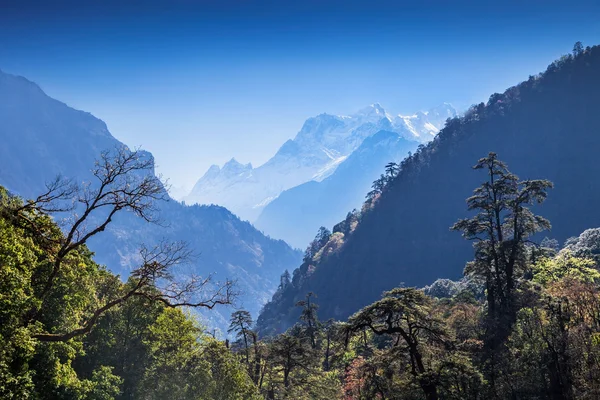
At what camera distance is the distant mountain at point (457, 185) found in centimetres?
14350

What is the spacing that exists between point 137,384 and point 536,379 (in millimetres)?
25180

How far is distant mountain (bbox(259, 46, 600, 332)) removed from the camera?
5650 inches

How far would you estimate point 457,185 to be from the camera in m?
166

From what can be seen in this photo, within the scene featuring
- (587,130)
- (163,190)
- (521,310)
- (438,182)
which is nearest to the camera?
(163,190)

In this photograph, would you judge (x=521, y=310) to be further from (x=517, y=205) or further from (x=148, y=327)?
(x=148, y=327)

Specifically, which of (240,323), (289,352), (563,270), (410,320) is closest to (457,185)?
(240,323)

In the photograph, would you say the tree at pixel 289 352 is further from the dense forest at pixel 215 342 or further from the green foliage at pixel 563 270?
the green foliage at pixel 563 270

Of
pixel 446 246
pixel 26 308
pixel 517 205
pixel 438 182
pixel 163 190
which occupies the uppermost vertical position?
pixel 438 182

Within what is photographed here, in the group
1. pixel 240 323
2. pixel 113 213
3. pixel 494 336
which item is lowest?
pixel 494 336

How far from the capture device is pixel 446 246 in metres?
154

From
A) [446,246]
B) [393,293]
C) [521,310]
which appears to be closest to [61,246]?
[393,293]

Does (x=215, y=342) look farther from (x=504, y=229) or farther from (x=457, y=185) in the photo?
(x=457, y=185)

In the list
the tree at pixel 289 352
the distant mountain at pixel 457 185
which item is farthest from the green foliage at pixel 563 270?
the distant mountain at pixel 457 185

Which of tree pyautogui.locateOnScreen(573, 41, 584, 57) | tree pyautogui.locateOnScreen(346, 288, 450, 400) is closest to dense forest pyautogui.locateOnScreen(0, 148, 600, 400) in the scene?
tree pyautogui.locateOnScreen(346, 288, 450, 400)
